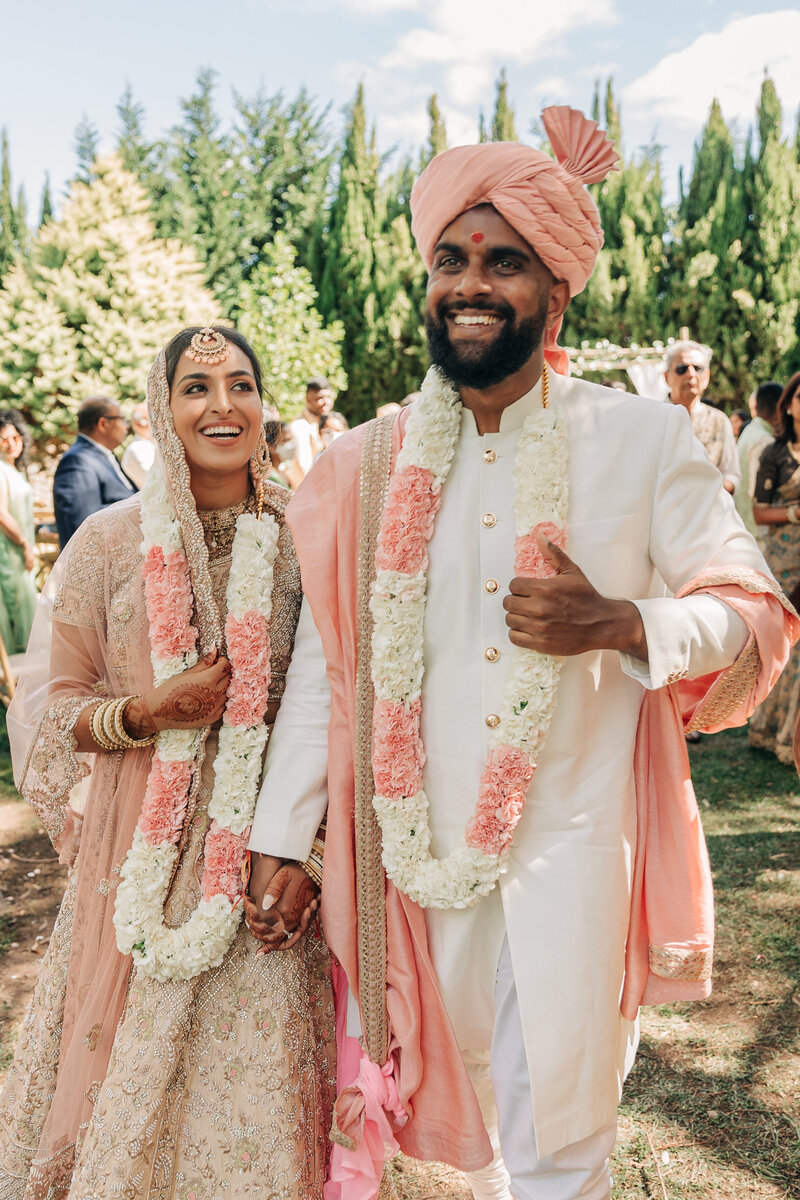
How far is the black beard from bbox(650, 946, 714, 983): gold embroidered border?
1.23 meters

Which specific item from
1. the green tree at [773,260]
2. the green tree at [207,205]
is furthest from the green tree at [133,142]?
the green tree at [773,260]

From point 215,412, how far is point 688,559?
116cm

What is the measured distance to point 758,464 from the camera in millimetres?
6016

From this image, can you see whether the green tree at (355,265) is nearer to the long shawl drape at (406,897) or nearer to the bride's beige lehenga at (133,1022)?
the bride's beige lehenga at (133,1022)

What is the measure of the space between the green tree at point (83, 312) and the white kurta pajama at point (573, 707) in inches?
416

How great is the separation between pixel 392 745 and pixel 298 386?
Result: 16682mm

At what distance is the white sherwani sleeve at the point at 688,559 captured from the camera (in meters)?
1.76

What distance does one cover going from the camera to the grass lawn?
2.60m

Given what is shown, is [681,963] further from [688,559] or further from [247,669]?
Answer: [247,669]

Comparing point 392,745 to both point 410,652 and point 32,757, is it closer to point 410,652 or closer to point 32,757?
point 410,652

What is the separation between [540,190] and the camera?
1.94 metres

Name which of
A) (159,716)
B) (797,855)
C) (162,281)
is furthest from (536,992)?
(162,281)

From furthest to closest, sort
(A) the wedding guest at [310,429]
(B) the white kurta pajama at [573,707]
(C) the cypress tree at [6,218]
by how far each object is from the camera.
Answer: (C) the cypress tree at [6,218] < (A) the wedding guest at [310,429] < (B) the white kurta pajama at [573,707]

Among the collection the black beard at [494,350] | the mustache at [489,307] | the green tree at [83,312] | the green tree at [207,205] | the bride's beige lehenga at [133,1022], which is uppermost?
the green tree at [207,205]
